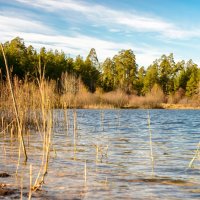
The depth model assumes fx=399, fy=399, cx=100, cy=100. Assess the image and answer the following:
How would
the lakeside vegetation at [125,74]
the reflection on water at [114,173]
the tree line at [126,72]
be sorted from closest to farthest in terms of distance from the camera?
1. the reflection on water at [114,173]
2. the lakeside vegetation at [125,74]
3. the tree line at [126,72]

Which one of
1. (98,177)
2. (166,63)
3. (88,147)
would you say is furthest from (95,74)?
(98,177)

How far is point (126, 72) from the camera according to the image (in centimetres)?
8369

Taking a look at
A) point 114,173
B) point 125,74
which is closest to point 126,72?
point 125,74

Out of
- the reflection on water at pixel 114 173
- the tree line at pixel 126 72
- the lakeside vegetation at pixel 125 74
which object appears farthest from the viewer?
the tree line at pixel 126 72

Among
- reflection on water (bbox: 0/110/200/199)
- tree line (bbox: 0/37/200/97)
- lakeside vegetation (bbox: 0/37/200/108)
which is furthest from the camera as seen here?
tree line (bbox: 0/37/200/97)

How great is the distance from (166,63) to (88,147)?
72246mm

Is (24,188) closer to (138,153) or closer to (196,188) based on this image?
(196,188)

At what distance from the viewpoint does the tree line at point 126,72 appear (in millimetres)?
72688

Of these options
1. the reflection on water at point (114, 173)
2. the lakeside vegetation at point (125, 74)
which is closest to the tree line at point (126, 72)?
the lakeside vegetation at point (125, 74)

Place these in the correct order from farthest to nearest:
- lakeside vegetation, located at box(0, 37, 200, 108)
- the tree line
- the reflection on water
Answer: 1. the tree line
2. lakeside vegetation, located at box(0, 37, 200, 108)
3. the reflection on water

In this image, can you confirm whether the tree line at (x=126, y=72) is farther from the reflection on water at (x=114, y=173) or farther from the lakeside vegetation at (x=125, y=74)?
the reflection on water at (x=114, y=173)

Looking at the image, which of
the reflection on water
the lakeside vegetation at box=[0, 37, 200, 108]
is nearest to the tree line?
the lakeside vegetation at box=[0, 37, 200, 108]

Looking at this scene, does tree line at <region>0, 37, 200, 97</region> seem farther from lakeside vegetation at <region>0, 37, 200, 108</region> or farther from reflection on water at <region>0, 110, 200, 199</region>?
reflection on water at <region>0, 110, 200, 199</region>

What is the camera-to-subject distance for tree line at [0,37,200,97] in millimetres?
72688
